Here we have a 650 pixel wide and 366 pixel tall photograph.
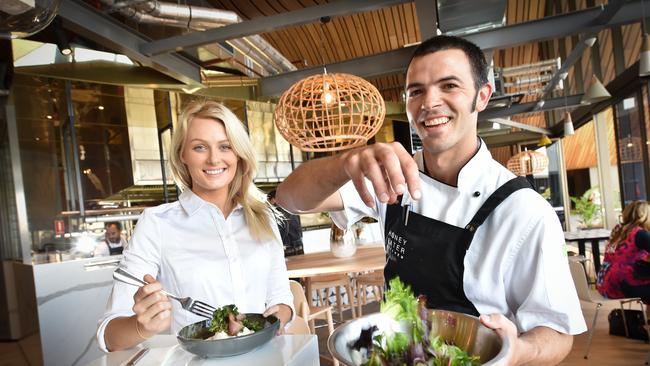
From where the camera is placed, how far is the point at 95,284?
11.4 feet

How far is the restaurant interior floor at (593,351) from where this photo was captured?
3570 mm

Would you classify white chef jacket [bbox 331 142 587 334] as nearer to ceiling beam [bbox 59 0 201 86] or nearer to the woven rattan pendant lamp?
the woven rattan pendant lamp

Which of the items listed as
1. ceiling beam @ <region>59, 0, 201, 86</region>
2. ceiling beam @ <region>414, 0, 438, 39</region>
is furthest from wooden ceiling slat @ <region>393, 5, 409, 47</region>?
ceiling beam @ <region>59, 0, 201, 86</region>

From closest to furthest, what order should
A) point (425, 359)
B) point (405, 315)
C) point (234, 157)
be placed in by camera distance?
1. point (425, 359)
2. point (405, 315)
3. point (234, 157)

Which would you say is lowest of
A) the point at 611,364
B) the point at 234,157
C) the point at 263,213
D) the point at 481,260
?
the point at 611,364

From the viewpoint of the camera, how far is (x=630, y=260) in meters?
3.76

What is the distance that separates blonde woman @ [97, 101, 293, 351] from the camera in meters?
1.51

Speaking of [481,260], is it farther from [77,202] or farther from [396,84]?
[396,84]

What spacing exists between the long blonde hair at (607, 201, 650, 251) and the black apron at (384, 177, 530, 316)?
361 cm

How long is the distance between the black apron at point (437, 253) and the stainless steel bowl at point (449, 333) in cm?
42

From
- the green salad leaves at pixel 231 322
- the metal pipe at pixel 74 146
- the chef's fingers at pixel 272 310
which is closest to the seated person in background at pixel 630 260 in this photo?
the chef's fingers at pixel 272 310

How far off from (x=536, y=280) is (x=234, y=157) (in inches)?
42.1

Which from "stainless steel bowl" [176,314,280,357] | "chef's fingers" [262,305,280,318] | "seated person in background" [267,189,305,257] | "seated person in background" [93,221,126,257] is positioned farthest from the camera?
"seated person in background" [93,221,126,257]

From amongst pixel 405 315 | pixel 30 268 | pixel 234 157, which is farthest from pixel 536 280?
pixel 30 268
